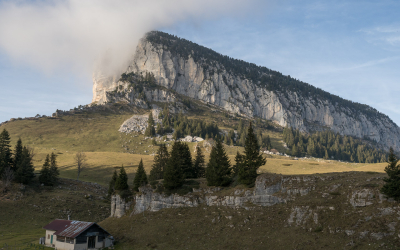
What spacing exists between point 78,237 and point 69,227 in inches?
149

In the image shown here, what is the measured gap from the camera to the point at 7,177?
76.2 meters

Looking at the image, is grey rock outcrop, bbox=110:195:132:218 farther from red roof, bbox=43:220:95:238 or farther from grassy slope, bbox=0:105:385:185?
grassy slope, bbox=0:105:385:185

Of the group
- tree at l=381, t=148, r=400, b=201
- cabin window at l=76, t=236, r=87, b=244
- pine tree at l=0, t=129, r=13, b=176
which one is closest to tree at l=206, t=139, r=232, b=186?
cabin window at l=76, t=236, r=87, b=244

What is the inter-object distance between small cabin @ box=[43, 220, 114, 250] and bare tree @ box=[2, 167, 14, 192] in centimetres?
3435

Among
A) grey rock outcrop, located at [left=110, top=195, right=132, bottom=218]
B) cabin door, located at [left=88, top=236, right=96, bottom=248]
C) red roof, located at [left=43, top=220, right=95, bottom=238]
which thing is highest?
grey rock outcrop, located at [left=110, top=195, right=132, bottom=218]

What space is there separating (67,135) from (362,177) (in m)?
175

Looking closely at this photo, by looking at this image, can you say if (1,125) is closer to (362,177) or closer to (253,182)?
(253,182)

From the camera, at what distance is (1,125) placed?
621ft

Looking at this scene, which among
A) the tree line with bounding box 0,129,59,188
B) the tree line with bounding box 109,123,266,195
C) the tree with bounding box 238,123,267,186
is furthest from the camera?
the tree line with bounding box 0,129,59,188

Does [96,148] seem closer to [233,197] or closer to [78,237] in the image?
[78,237]

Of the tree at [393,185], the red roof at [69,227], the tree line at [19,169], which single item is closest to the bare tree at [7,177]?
the tree line at [19,169]

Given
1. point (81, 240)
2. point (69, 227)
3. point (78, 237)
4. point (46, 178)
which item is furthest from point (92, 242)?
point (46, 178)

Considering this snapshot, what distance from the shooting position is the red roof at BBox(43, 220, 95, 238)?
47.0 meters

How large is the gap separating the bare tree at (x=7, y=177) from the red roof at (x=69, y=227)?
3288cm
